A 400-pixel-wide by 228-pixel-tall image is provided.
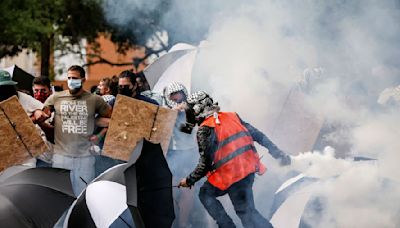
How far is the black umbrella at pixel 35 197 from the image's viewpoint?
529 cm

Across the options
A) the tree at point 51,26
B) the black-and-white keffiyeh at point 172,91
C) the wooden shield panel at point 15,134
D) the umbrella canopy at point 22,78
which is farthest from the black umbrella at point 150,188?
the tree at point 51,26

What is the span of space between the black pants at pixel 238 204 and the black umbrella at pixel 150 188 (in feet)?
2.43

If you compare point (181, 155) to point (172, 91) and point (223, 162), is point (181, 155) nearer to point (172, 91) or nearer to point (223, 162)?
point (172, 91)

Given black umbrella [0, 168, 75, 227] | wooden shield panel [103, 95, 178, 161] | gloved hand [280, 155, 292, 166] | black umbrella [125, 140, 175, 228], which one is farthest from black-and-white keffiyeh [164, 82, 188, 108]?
black umbrella [0, 168, 75, 227]

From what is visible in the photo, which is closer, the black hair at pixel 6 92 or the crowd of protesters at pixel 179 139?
the crowd of protesters at pixel 179 139

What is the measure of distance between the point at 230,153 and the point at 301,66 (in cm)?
259

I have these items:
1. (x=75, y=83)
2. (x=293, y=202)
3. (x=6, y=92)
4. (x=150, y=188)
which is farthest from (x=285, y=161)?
(x=6, y=92)

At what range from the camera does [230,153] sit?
6777mm

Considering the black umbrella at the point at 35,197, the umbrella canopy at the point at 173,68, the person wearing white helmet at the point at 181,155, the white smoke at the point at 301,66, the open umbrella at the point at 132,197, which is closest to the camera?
the black umbrella at the point at 35,197

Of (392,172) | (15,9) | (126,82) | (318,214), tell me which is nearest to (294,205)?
(318,214)

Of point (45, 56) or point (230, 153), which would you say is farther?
point (45, 56)

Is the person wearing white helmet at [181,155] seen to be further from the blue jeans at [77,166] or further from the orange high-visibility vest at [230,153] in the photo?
the orange high-visibility vest at [230,153]

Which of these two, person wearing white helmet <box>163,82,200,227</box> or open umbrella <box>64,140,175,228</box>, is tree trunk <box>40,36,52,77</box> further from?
open umbrella <box>64,140,175,228</box>

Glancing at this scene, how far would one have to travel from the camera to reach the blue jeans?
7.37m
